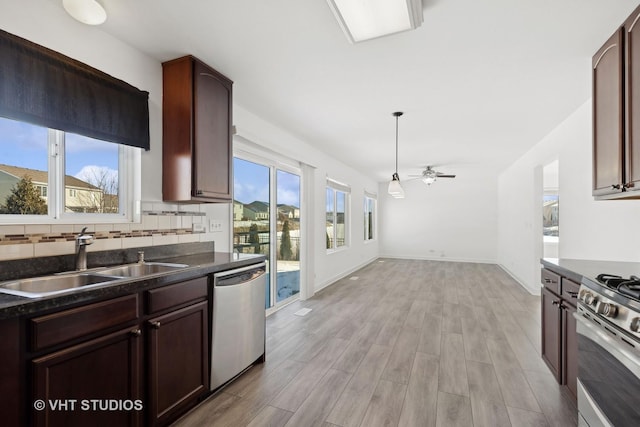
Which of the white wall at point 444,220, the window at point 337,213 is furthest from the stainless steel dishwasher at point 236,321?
the white wall at point 444,220

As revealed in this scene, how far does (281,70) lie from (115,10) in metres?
1.15

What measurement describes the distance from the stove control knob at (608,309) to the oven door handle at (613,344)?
0.09 metres

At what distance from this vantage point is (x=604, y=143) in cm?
210

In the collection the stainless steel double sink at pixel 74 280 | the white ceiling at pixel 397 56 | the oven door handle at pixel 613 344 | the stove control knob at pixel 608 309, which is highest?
the white ceiling at pixel 397 56

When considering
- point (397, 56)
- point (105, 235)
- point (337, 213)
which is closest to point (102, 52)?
point (105, 235)

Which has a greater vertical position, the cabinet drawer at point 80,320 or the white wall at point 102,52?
the white wall at point 102,52

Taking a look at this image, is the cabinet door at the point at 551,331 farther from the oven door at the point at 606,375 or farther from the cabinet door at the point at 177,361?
the cabinet door at the point at 177,361

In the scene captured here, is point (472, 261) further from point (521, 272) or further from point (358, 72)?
point (358, 72)

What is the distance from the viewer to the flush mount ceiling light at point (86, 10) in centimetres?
165

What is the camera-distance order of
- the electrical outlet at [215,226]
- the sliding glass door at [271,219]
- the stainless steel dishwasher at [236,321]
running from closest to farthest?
the stainless steel dishwasher at [236,321] < the electrical outlet at [215,226] < the sliding glass door at [271,219]

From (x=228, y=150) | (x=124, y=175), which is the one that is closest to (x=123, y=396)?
(x=124, y=175)

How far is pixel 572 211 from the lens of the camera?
336 cm

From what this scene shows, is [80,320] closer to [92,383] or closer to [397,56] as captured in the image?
[92,383]

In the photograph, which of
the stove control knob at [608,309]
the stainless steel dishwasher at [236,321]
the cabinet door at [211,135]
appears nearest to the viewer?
the stove control knob at [608,309]
